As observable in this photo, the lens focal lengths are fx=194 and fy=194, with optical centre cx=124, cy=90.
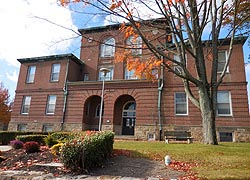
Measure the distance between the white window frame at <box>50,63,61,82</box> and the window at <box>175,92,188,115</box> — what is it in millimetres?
14189

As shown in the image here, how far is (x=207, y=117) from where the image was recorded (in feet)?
36.0

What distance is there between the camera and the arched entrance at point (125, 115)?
21.0 m

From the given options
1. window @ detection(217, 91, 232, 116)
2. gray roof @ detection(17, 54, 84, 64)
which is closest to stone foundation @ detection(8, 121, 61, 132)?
gray roof @ detection(17, 54, 84, 64)

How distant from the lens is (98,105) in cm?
2298

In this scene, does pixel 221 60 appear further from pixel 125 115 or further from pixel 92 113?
pixel 92 113

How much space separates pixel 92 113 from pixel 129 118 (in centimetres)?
457

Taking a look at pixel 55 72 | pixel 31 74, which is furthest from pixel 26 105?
pixel 55 72

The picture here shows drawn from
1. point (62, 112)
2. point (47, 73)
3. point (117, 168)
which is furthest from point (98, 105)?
point (117, 168)

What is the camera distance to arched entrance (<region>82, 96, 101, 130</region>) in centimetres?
2205

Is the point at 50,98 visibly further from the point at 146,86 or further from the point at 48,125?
the point at 146,86

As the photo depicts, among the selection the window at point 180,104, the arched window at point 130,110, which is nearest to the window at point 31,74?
the arched window at point 130,110

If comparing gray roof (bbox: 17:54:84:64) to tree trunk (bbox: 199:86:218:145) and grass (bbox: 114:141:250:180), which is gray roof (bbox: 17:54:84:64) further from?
grass (bbox: 114:141:250:180)

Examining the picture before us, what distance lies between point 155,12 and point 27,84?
815 inches

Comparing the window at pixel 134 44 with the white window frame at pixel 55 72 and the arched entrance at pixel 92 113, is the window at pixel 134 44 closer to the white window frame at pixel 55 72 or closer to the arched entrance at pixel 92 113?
the arched entrance at pixel 92 113
